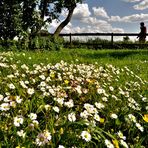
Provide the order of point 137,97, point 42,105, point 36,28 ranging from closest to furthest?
point 42,105 < point 137,97 < point 36,28

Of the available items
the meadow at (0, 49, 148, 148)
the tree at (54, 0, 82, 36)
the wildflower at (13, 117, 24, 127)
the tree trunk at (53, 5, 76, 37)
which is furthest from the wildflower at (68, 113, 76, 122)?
the tree trunk at (53, 5, 76, 37)

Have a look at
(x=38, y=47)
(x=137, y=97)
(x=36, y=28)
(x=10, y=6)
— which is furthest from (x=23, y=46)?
(x=137, y=97)

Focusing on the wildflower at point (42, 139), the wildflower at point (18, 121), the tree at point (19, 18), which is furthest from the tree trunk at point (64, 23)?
the wildflower at point (42, 139)

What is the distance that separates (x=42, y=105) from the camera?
4410mm

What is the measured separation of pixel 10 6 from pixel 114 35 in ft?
31.6

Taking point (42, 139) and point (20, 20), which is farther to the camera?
point (20, 20)

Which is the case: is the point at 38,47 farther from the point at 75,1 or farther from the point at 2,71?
the point at 2,71

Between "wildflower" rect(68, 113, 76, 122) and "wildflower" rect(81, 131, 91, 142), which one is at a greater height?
"wildflower" rect(68, 113, 76, 122)

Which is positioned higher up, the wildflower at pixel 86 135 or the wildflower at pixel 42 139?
the wildflower at pixel 42 139

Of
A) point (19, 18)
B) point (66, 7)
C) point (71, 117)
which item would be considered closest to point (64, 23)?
point (66, 7)

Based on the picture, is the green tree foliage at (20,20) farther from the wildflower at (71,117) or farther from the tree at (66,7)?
the wildflower at (71,117)

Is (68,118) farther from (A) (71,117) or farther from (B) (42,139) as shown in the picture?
(B) (42,139)

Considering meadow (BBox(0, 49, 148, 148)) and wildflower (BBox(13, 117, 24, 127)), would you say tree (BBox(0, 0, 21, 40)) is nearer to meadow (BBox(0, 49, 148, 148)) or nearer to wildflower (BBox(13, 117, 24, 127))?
meadow (BBox(0, 49, 148, 148))

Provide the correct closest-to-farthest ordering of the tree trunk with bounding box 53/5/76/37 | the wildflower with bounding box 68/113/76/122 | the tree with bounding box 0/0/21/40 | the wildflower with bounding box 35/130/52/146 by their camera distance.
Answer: the wildflower with bounding box 35/130/52/146 → the wildflower with bounding box 68/113/76/122 → the tree with bounding box 0/0/21/40 → the tree trunk with bounding box 53/5/76/37
